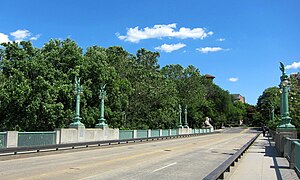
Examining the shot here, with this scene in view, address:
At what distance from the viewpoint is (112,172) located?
1256 cm

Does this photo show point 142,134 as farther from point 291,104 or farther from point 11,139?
point 11,139

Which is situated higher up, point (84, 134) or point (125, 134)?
point (84, 134)

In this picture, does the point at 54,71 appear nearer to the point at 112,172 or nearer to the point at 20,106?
the point at 20,106

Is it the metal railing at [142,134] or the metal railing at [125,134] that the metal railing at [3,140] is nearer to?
the metal railing at [125,134]

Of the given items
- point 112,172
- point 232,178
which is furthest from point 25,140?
point 232,178

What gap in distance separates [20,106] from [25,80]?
2981 millimetres

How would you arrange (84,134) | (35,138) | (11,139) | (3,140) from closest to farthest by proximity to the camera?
(3,140), (11,139), (35,138), (84,134)

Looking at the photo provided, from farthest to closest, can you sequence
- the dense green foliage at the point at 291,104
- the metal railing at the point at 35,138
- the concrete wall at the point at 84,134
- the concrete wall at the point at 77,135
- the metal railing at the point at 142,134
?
the metal railing at the point at 142,134 → the dense green foliage at the point at 291,104 → the concrete wall at the point at 84,134 → the metal railing at the point at 35,138 → the concrete wall at the point at 77,135

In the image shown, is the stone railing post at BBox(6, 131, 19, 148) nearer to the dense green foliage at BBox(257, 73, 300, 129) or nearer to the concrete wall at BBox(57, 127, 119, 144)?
the concrete wall at BBox(57, 127, 119, 144)

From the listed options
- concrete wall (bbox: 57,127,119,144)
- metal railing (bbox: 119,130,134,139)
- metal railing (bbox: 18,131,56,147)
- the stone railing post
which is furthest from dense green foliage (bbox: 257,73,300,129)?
the stone railing post

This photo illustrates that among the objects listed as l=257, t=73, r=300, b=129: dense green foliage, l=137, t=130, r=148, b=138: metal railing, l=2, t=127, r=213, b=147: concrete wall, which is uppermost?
l=257, t=73, r=300, b=129: dense green foliage

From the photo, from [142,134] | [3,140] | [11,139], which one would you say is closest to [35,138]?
[11,139]

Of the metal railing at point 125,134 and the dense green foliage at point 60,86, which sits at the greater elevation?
the dense green foliage at point 60,86

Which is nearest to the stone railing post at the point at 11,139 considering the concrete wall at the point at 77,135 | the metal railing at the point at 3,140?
the concrete wall at the point at 77,135
